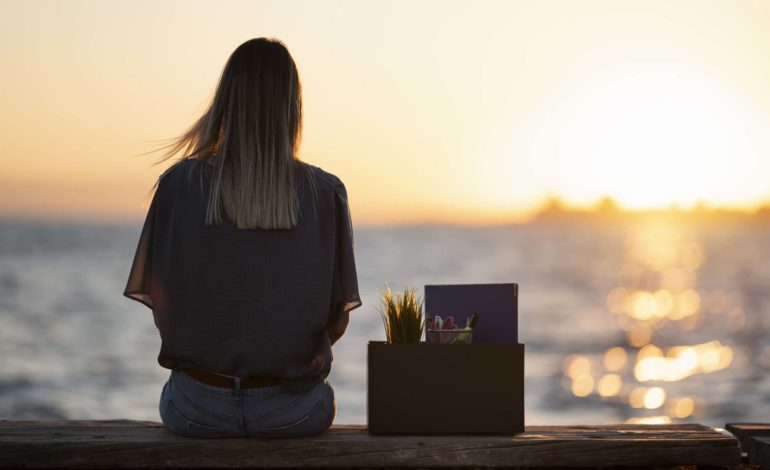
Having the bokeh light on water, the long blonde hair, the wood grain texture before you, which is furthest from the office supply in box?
the bokeh light on water

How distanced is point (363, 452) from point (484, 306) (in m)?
0.66

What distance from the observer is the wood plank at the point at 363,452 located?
11.3 ft

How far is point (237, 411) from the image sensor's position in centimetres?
351

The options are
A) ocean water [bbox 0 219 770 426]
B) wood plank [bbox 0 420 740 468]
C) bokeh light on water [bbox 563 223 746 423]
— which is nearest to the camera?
wood plank [bbox 0 420 740 468]

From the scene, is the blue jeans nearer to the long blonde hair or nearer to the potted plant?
the potted plant

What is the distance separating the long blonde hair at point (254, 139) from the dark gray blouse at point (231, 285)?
6cm

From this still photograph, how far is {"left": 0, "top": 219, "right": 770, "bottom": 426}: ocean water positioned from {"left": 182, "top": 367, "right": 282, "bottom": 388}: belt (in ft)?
1.51

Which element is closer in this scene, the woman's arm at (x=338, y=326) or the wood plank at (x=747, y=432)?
the woman's arm at (x=338, y=326)

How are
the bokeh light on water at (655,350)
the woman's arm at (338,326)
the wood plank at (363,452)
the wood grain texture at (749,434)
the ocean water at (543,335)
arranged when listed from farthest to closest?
1. the bokeh light on water at (655,350)
2. the ocean water at (543,335)
3. the wood grain texture at (749,434)
4. the woman's arm at (338,326)
5. the wood plank at (363,452)

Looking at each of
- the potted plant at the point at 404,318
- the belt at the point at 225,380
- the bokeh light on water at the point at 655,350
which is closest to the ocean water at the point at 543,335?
the bokeh light on water at the point at 655,350

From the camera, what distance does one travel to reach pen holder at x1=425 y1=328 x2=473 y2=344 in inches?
141

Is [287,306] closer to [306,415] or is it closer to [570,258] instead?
[306,415]

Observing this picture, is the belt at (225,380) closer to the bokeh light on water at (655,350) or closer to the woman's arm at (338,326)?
the woman's arm at (338,326)

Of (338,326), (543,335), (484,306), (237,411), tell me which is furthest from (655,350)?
(237,411)
